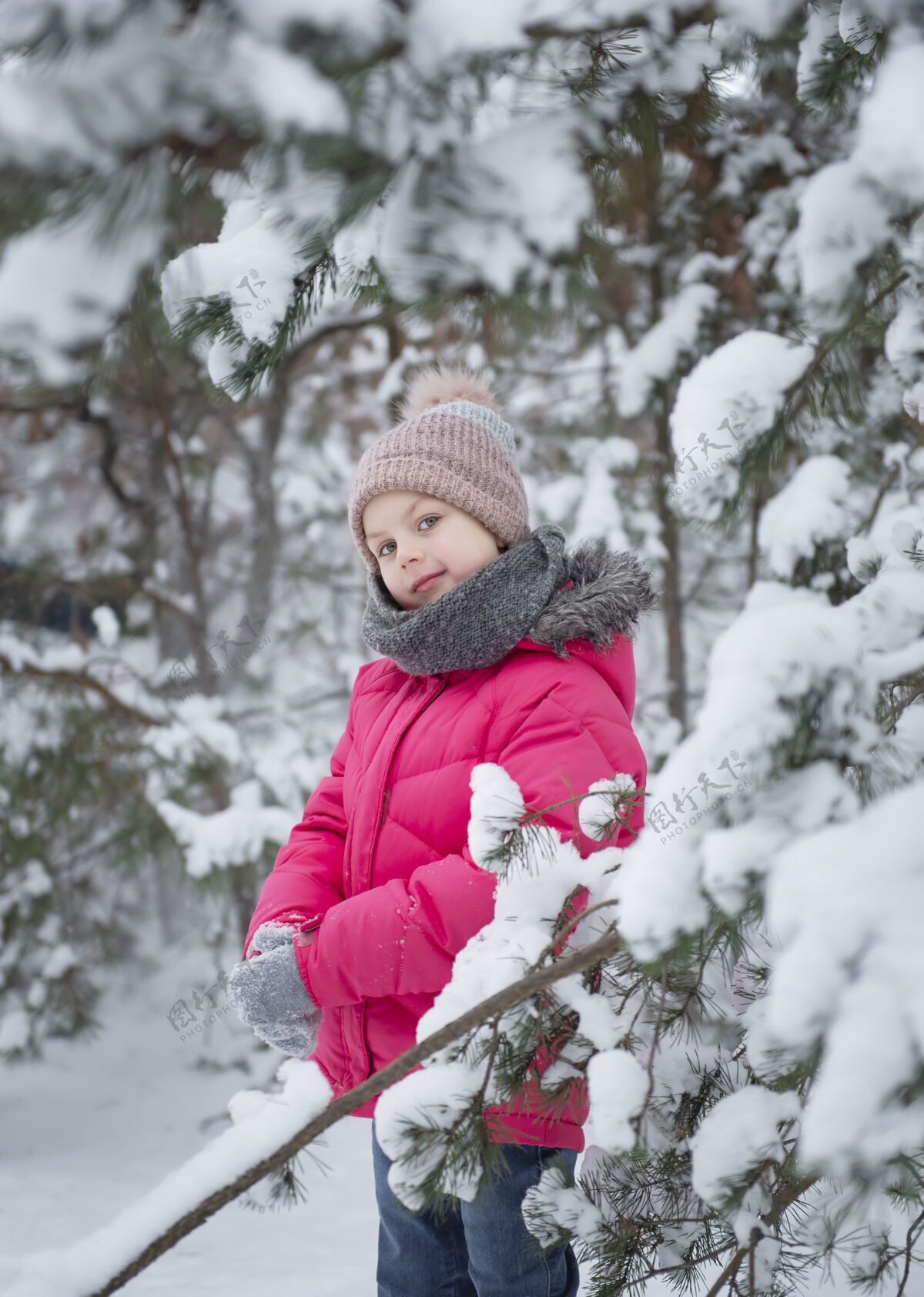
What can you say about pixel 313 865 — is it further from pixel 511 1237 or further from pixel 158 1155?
pixel 158 1155

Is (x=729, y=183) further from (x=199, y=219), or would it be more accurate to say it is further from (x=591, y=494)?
(x=199, y=219)

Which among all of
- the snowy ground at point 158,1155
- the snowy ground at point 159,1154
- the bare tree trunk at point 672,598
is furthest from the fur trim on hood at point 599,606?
the bare tree trunk at point 672,598

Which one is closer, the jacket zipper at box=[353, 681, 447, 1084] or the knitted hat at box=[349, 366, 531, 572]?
the jacket zipper at box=[353, 681, 447, 1084]

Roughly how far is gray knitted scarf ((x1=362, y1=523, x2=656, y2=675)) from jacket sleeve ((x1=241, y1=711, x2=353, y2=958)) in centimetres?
39

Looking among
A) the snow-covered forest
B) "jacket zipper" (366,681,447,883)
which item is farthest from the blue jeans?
"jacket zipper" (366,681,447,883)

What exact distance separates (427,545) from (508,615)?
23 cm

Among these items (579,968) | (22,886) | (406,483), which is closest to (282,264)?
(406,483)

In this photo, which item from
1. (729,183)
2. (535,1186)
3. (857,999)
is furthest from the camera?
(729,183)

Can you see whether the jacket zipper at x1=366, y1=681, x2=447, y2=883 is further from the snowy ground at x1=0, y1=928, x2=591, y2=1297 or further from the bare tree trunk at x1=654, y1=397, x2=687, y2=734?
the bare tree trunk at x1=654, y1=397, x2=687, y2=734

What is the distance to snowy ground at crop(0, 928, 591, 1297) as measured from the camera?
102 inches

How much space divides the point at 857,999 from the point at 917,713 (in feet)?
2.38

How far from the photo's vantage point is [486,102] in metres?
0.82

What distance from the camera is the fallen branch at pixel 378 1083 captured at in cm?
98

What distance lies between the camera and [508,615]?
1.45m
